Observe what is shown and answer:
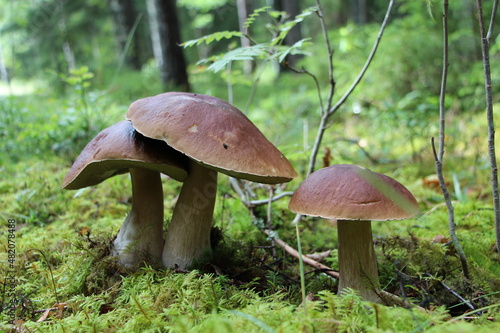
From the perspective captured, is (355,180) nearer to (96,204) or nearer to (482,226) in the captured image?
(482,226)

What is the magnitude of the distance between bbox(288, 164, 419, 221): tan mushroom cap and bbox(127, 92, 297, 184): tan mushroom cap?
15 centimetres

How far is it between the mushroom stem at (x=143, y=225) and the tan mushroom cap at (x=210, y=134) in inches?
20.2

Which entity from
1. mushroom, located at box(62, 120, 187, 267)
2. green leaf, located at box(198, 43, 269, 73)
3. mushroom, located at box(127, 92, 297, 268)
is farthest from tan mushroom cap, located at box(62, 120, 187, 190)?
green leaf, located at box(198, 43, 269, 73)

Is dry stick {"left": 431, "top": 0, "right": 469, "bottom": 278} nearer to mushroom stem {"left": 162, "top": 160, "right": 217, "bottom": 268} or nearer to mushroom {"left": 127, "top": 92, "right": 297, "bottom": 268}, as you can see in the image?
mushroom {"left": 127, "top": 92, "right": 297, "bottom": 268}

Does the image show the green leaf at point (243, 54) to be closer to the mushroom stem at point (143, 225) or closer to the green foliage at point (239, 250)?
the green foliage at point (239, 250)

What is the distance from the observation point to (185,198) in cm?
213

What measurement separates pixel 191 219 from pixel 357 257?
981 mm

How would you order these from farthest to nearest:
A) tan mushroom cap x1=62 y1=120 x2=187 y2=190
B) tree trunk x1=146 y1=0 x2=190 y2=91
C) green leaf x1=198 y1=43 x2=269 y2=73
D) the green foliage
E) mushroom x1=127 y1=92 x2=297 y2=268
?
tree trunk x1=146 y1=0 x2=190 y2=91, green leaf x1=198 y1=43 x2=269 y2=73, tan mushroom cap x1=62 y1=120 x2=187 y2=190, mushroom x1=127 y1=92 x2=297 y2=268, the green foliage

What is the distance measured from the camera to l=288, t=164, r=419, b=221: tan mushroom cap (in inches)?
61.4

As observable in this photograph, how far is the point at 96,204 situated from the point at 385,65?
6152mm

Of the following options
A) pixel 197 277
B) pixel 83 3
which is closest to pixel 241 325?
pixel 197 277

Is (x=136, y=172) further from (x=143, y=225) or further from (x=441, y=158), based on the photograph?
(x=441, y=158)

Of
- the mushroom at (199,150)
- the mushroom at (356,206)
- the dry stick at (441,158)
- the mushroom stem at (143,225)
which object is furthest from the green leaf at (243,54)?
the dry stick at (441,158)

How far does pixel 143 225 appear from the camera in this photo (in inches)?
83.6
